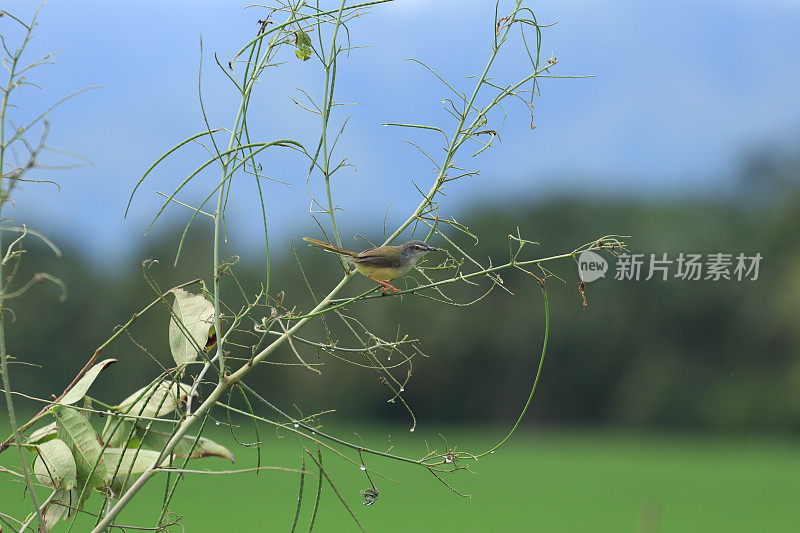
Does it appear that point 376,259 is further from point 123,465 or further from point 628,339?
point 628,339

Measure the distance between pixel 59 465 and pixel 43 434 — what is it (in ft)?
0.40

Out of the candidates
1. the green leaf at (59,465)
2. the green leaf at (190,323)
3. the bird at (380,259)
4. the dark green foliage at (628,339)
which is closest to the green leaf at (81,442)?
the green leaf at (59,465)

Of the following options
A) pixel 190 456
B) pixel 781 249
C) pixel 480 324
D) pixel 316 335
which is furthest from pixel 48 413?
pixel 781 249

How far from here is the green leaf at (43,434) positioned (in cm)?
176

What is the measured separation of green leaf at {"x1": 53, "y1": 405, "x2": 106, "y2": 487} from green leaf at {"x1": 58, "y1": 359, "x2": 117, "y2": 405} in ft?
0.12

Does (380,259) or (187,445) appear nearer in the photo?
(187,445)

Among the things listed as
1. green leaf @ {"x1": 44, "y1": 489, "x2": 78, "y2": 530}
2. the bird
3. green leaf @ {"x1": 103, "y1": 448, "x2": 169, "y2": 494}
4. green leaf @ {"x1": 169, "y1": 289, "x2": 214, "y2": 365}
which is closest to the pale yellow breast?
the bird

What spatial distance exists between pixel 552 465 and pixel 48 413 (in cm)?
3502

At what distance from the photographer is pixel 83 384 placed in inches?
67.9

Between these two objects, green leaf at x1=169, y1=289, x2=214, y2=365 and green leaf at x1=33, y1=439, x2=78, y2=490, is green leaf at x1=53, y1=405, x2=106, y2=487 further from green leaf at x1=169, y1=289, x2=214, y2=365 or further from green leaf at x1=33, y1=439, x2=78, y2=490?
green leaf at x1=169, y1=289, x2=214, y2=365

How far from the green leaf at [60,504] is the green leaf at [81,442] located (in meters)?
0.04

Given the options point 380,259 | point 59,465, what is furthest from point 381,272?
point 59,465

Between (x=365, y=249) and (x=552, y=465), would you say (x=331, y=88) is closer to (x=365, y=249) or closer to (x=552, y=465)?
(x=365, y=249)

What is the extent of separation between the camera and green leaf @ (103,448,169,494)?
1.58 meters
